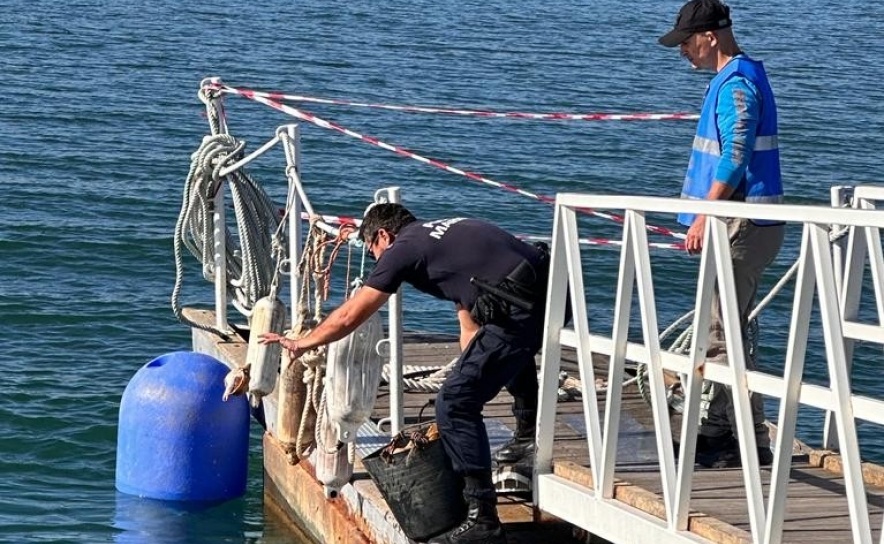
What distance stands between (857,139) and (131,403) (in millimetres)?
16619

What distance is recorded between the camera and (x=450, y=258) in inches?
246

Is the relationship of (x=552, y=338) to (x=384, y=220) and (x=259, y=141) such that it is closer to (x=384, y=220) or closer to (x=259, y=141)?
(x=384, y=220)

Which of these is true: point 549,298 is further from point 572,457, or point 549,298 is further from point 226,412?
point 226,412

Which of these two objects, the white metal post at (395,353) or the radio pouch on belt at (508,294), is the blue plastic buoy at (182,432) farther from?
the radio pouch on belt at (508,294)

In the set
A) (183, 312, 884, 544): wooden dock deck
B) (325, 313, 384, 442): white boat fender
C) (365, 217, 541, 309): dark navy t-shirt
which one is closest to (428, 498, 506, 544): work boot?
(183, 312, 884, 544): wooden dock deck

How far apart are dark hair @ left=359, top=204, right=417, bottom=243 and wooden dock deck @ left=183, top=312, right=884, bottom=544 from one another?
3.62 ft

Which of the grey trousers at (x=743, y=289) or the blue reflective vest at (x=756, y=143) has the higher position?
the blue reflective vest at (x=756, y=143)

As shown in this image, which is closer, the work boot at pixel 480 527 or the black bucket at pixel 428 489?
the work boot at pixel 480 527

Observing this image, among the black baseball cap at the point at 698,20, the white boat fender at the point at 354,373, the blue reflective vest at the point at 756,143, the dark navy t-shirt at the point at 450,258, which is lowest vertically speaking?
the white boat fender at the point at 354,373

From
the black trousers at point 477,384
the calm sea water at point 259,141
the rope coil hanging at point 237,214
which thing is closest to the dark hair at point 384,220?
the black trousers at point 477,384

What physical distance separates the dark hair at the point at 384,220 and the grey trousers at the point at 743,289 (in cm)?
127

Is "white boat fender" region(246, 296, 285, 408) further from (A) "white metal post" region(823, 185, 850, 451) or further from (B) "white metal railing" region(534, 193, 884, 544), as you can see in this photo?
(A) "white metal post" region(823, 185, 850, 451)

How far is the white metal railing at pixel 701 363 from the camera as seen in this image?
4914mm

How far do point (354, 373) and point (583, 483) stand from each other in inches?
50.4
